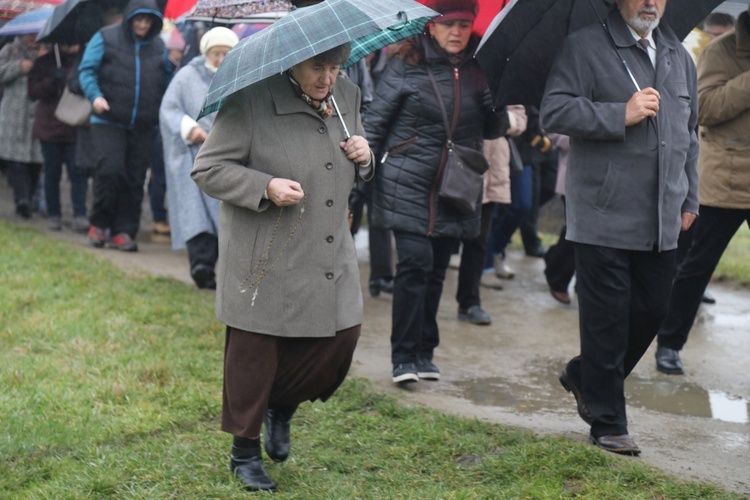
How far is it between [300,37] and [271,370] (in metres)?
1.28

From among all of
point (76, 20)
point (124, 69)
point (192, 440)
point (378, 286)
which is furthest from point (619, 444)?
point (76, 20)

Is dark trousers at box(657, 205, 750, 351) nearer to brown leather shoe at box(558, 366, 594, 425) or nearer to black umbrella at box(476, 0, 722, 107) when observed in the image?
brown leather shoe at box(558, 366, 594, 425)

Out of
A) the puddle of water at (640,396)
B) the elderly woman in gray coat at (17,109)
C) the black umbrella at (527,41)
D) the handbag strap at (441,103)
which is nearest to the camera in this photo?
the black umbrella at (527,41)

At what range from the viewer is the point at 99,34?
9641 millimetres

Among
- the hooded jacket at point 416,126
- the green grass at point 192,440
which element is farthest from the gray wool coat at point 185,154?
the hooded jacket at point 416,126

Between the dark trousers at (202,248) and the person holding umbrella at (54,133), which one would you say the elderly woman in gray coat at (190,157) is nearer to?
the dark trousers at (202,248)

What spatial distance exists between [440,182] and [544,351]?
63.2 inches

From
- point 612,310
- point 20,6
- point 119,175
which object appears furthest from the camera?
point 20,6

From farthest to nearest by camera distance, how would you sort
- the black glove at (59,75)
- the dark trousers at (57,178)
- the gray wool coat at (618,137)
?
1. the dark trousers at (57,178)
2. the black glove at (59,75)
3. the gray wool coat at (618,137)

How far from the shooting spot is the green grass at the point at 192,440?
15.0ft

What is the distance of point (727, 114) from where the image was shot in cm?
635

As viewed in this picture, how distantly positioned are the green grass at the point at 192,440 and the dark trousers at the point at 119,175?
2.68 m

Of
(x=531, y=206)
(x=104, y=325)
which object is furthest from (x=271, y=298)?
(x=531, y=206)

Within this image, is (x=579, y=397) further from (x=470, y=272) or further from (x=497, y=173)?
(x=497, y=173)
